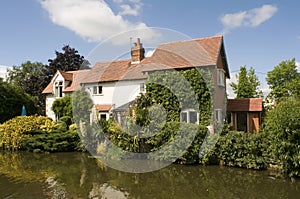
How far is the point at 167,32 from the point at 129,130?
5.97m

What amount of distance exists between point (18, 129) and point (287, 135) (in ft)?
56.6

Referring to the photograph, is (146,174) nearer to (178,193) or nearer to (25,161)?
(178,193)

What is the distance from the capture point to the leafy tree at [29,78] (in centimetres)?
3797

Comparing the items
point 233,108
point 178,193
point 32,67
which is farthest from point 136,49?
point 32,67

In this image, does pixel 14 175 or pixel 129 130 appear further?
pixel 129 130

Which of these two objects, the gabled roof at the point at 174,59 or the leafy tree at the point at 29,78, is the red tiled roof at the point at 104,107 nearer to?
the gabled roof at the point at 174,59

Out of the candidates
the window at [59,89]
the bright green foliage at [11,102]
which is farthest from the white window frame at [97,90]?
the bright green foliage at [11,102]

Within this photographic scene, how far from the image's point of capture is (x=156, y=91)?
58.0 ft

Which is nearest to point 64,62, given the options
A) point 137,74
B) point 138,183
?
point 137,74

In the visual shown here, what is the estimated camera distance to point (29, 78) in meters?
41.2

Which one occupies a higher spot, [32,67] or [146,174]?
[32,67]

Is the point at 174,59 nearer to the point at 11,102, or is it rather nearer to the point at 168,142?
the point at 168,142

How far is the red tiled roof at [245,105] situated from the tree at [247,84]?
705 cm

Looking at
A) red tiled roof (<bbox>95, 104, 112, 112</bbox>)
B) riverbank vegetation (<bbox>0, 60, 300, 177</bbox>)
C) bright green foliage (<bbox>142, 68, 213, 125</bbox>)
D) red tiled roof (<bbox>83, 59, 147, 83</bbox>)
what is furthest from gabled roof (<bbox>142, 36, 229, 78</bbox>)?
red tiled roof (<bbox>95, 104, 112, 112</bbox>)
